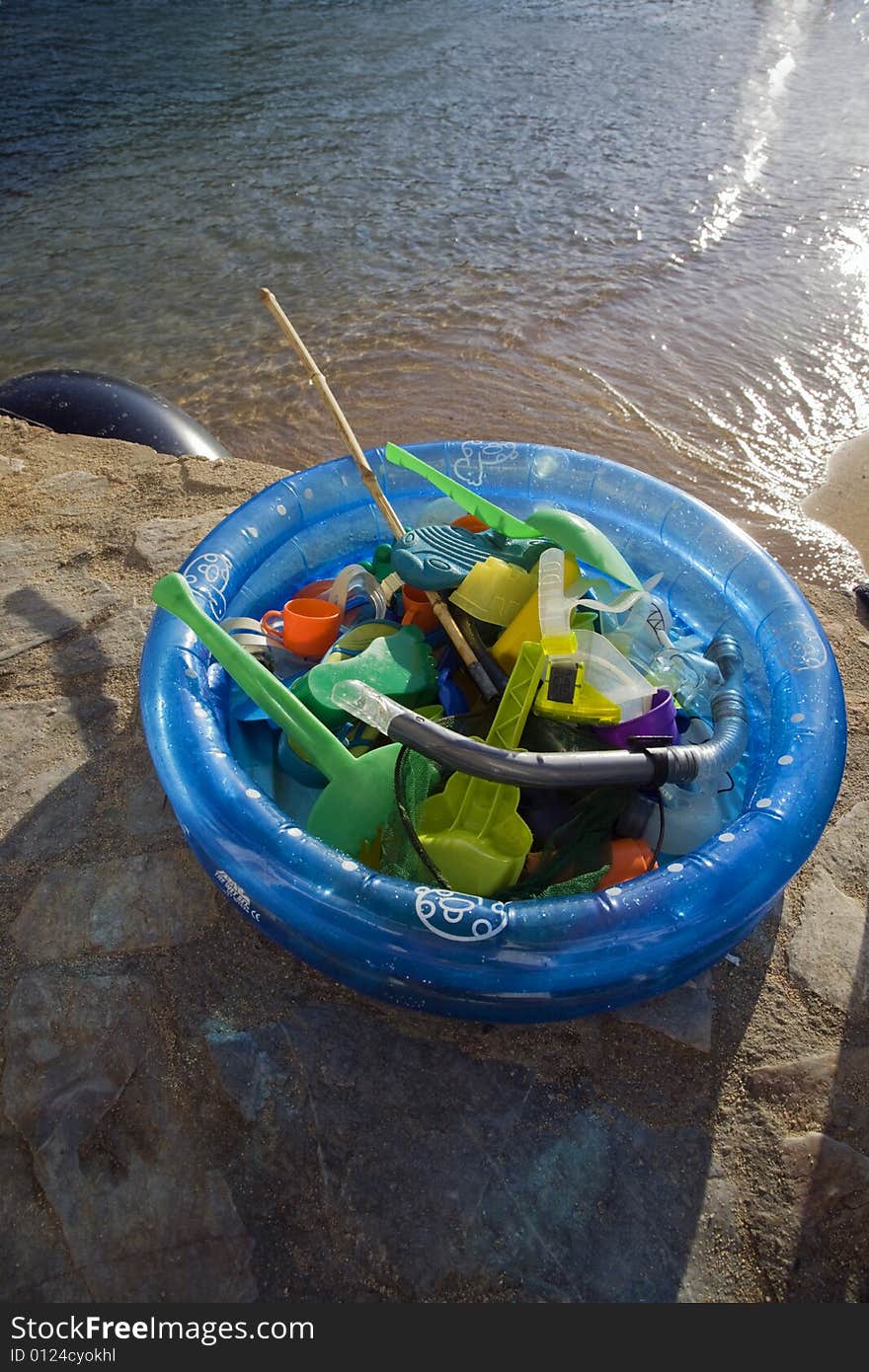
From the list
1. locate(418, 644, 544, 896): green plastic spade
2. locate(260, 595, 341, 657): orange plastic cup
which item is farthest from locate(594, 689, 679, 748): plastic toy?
locate(260, 595, 341, 657): orange plastic cup

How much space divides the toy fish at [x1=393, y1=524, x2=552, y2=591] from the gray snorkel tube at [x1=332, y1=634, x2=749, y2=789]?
53 centimetres

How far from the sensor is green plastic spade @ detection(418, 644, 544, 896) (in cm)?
209

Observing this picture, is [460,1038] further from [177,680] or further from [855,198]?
[855,198]

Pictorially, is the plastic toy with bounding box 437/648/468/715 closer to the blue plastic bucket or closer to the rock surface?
the blue plastic bucket

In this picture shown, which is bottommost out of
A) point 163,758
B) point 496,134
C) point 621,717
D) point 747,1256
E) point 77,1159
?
point 77,1159

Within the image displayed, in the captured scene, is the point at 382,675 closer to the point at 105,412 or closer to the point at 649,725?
the point at 649,725

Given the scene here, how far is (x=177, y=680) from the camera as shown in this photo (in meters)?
2.41

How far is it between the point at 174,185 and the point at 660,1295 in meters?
8.97

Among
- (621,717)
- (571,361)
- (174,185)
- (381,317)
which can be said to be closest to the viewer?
(621,717)

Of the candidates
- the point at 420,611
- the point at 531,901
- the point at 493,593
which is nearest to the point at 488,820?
the point at 531,901

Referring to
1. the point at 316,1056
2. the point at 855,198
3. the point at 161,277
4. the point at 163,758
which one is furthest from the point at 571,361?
the point at 316,1056

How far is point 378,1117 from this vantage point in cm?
192

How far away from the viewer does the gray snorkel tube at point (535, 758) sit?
186cm

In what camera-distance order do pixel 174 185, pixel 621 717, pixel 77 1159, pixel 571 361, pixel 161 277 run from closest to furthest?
pixel 77 1159
pixel 621 717
pixel 571 361
pixel 161 277
pixel 174 185
